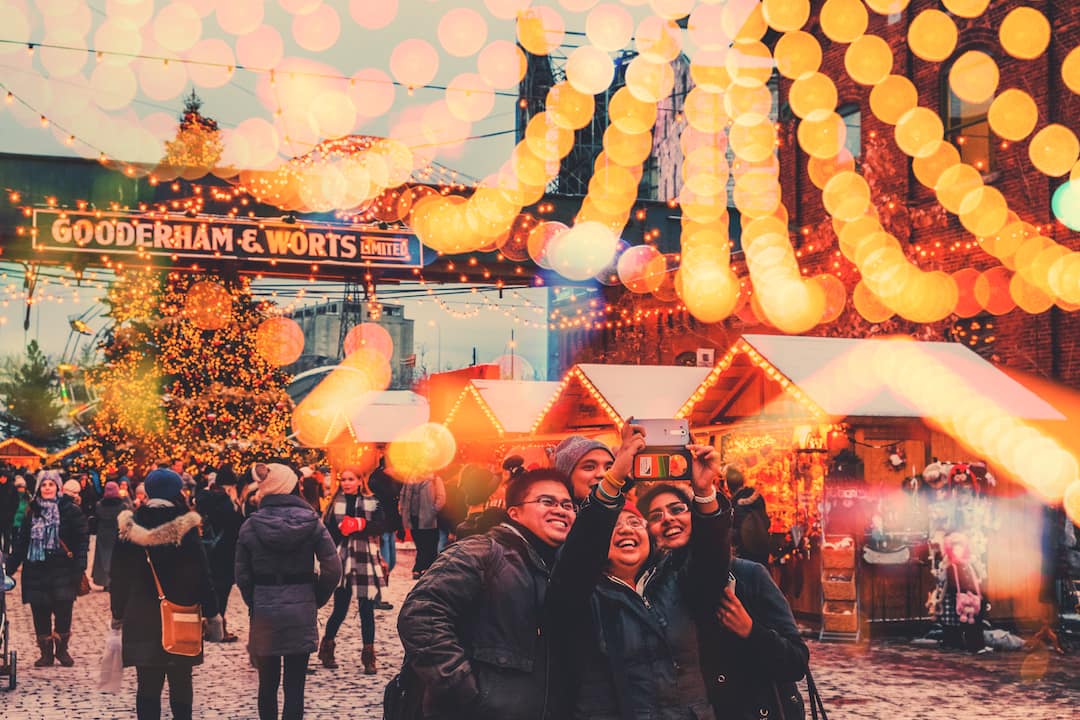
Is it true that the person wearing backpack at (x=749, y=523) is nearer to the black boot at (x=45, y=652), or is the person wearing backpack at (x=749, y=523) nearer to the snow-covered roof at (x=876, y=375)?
the snow-covered roof at (x=876, y=375)

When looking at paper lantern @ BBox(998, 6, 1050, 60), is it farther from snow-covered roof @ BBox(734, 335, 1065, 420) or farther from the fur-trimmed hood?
the fur-trimmed hood

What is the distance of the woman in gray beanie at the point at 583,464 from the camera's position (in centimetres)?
452

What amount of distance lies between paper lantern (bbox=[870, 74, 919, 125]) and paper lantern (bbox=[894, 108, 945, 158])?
15 cm

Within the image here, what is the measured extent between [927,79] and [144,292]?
22821mm

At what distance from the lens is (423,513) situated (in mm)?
18281

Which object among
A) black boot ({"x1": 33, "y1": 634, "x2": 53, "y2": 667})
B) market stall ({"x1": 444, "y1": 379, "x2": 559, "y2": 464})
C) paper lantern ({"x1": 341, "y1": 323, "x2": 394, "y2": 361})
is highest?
paper lantern ({"x1": 341, "y1": 323, "x2": 394, "y2": 361})

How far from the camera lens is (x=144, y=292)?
34.5 metres

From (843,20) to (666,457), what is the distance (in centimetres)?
2085

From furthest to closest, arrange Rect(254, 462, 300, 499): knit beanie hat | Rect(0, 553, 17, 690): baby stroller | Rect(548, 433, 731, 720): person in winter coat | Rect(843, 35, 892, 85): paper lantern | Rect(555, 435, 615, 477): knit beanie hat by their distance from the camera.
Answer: Rect(843, 35, 892, 85): paper lantern, Rect(0, 553, 17, 690): baby stroller, Rect(254, 462, 300, 499): knit beanie hat, Rect(555, 435, 615, 477): knit beanie hat, Rect(548, 433, 731, 720): person in winter coat

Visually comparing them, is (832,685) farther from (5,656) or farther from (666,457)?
(666,457)

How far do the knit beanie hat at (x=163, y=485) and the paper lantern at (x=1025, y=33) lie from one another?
50.2ft

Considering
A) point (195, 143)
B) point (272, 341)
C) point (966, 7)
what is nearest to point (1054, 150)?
point (966, 7)

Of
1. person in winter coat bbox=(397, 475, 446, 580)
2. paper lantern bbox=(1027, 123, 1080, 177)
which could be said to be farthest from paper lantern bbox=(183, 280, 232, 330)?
paper lantern bbox=(1027, 123, 1080, 177)

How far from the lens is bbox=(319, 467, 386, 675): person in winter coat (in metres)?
10.9
